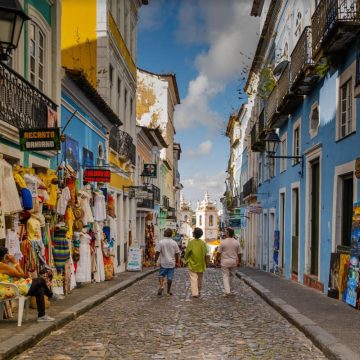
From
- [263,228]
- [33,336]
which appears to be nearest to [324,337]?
[33,336]

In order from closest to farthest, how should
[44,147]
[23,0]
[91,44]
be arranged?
1. [44,147]
2. [23,0]
3. [91,44]

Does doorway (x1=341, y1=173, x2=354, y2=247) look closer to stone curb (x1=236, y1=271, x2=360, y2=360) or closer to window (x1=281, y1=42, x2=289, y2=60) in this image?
stone curb (x1=236, y1=271, x2=360, y2=360)

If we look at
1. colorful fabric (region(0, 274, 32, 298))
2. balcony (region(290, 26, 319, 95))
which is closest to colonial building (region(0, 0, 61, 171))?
colorful fabric (region(0, 274, 32, 298))

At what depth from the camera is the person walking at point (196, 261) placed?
1395 centimetres

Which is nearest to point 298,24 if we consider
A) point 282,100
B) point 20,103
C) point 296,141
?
point 282,100

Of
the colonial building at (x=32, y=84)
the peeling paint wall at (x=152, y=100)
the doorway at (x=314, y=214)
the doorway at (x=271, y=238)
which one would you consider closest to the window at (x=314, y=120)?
the doorway at (x=314, y=214)

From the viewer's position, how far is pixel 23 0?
11945 mm

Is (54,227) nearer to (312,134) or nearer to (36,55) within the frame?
(36,55)

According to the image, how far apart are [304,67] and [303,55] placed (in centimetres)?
126

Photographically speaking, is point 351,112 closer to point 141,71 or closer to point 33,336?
A: point 33,336

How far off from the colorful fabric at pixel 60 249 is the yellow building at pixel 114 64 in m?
6.28

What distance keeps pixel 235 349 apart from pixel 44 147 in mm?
4666

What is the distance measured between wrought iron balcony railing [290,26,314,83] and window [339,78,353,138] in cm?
184

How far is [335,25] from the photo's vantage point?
1121 centimetres
